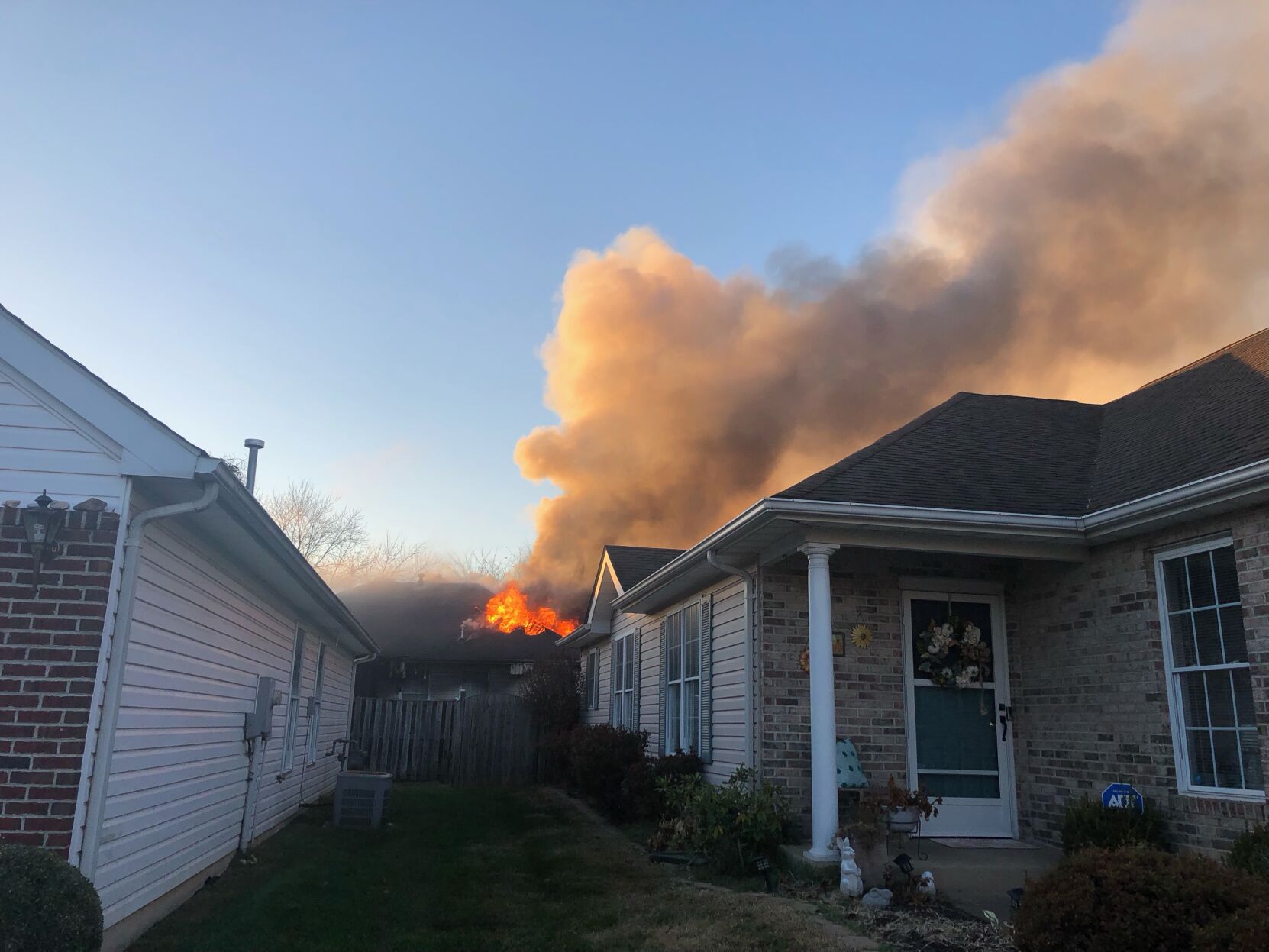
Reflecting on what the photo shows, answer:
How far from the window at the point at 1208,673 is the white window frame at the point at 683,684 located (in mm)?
5203

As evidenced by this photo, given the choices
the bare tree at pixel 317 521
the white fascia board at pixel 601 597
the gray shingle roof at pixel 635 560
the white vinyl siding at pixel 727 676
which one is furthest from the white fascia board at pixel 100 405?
the bare tree at pixel 317 521

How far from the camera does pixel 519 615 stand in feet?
78.9

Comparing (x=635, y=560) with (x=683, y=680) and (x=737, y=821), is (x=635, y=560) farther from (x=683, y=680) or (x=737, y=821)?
(x=737, y=821)

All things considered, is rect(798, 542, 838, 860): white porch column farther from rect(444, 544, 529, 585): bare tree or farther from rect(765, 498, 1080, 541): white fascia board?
rect(444, 544, 529, 585): bare tree

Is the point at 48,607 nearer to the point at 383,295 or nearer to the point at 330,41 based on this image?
the point at 330,41

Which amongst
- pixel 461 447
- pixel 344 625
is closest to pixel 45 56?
pixel 344 625

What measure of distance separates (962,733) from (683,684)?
4169mm

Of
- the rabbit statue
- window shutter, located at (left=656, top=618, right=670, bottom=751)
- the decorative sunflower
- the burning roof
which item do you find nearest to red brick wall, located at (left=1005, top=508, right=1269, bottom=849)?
the decorative sunflower

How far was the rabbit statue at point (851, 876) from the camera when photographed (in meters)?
6.40

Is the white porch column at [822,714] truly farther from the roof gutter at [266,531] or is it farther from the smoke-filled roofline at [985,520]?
the roof gutter at [266,531]

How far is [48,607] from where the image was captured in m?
4.70

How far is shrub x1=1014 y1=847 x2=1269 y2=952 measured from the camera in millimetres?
3627

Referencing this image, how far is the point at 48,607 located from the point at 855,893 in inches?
212

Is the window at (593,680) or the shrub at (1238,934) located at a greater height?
the window at (593,680)
